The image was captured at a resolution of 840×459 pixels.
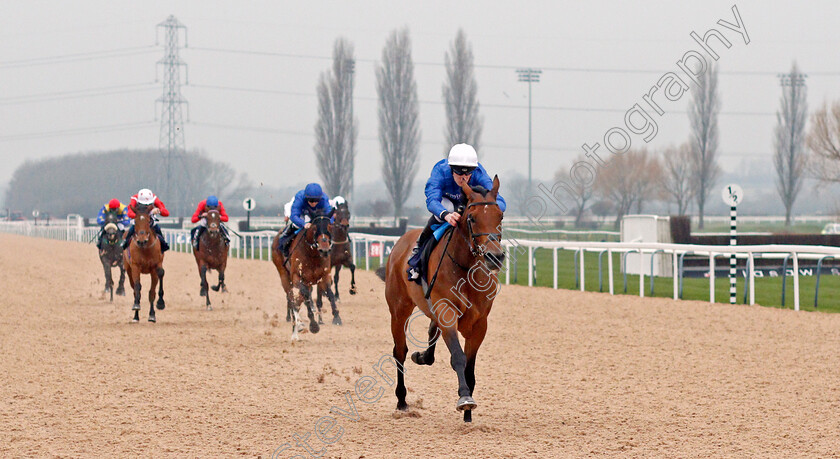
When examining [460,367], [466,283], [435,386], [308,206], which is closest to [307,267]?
[308,206]

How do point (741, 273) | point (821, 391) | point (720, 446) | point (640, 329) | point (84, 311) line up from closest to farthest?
point (720, 446)
point (821, 391)
point (640, 329)
point (84, 311)
point (741, 273)

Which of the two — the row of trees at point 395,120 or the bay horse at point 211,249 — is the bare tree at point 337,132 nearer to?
the row of trees at point 395,120

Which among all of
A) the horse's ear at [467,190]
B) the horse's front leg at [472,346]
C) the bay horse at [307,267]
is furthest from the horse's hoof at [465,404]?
the bay horse at [307,267]

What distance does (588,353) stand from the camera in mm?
9555

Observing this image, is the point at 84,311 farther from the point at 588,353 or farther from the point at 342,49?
the point at 342,49

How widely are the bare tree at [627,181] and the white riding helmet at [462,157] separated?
4915 centimetres

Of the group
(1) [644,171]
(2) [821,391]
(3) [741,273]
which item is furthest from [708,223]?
(2) [821,391]

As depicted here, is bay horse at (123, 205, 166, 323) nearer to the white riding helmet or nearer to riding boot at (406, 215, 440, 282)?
riding boot at (406, 215, 440, 282)

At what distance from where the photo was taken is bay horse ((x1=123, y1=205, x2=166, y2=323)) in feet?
41.5

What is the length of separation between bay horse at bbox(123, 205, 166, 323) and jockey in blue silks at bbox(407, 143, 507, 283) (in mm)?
6953

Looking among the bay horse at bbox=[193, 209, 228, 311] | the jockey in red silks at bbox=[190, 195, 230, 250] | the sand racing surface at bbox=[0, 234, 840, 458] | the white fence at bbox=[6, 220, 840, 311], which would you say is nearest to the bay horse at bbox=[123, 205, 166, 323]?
the sand racing surface at bbox=[0, 234, 840, 458]

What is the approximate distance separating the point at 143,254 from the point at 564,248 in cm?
1091

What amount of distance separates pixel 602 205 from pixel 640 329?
163ft

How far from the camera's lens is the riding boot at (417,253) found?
654 centimetres
